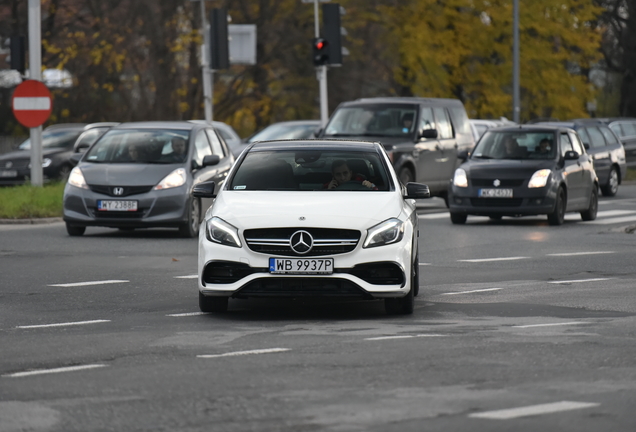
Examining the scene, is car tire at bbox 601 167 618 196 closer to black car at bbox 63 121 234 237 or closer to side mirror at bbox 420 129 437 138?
side mirror at bbox 420 129 437 138

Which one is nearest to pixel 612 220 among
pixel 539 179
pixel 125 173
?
pixel 539 179

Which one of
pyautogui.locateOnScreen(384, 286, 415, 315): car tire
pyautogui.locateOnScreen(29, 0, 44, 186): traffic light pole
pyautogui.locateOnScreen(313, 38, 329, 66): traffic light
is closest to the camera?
pyautogui.locateOnScreen(384, 286, 415, 315): car tire

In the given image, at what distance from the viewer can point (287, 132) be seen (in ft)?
105

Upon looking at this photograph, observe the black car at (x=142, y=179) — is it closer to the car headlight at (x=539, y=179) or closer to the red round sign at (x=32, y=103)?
the car headlight at (x=539, y=179)

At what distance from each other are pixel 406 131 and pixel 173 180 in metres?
6.58

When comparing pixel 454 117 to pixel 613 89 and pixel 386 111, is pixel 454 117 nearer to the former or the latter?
pixel 386 111

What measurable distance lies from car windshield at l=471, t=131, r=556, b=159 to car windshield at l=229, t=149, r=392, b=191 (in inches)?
428

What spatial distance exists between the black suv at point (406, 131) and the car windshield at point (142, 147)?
497 cm

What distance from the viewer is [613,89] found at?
72.6 meters

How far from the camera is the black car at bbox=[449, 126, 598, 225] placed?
21.3 metres

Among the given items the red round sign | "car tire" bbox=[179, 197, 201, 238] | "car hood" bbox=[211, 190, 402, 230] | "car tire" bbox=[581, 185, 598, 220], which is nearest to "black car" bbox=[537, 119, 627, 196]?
"car tire" bbox=[581, 185, 598, 220]

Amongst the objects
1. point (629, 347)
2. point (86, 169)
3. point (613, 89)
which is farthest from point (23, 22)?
point (629, 347)

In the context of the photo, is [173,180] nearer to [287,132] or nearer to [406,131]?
[406,131]

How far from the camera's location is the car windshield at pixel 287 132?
31.6 meters
